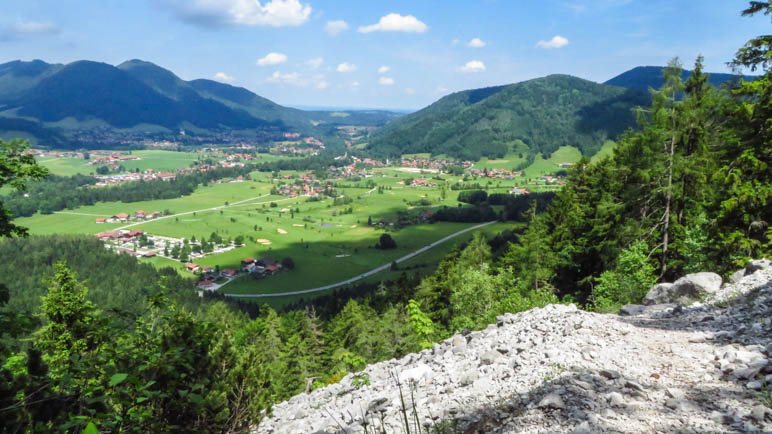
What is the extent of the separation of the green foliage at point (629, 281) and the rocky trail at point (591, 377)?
5.12 m

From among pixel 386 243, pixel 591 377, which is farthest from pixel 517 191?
pixel 591 377

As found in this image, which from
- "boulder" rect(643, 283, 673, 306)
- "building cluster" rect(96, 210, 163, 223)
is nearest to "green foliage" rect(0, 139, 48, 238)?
"boulder" rect(643, 283, 673, 306)

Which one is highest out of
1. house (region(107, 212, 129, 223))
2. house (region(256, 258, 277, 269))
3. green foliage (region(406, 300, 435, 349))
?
green foliage (region(406, 300, 435, 349))

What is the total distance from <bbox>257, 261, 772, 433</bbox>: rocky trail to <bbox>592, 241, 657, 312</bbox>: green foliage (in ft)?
16.8

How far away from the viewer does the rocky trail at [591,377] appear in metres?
5.32

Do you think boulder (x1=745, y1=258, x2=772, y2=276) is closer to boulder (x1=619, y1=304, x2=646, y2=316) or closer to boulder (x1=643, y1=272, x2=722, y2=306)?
boulder (x1=643, y1=272, x2=722, y2=306)

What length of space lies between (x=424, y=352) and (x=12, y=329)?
10.8 m

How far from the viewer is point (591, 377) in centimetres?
659

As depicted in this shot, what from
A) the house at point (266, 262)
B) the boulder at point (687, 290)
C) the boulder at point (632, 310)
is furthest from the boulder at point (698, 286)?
the house at point (266, 262)

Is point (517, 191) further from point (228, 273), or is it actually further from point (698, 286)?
point (698, 286)

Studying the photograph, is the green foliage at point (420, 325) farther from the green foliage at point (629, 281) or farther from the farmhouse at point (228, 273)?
the farmhouse at point (228, 273)

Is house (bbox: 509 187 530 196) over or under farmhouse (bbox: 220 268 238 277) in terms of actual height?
over

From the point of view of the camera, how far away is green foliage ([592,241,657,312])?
17594 mm

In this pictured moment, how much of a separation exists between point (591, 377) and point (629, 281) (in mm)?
14226
